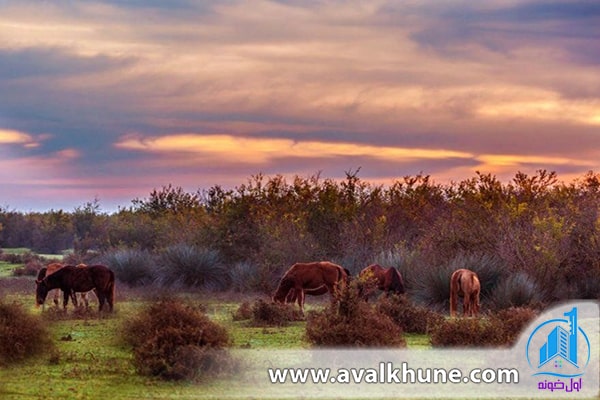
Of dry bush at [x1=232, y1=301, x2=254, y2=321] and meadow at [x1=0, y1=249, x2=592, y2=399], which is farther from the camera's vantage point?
dry bush at [x1=232, y1=301, x2=254, y2=321]

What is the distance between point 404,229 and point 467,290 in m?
17.5

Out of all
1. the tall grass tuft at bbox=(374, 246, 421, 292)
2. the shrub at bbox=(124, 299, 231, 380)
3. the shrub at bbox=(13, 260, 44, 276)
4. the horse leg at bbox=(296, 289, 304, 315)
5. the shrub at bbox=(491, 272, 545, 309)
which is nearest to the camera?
the shrub at bbox=(124, 299, 231, 380)

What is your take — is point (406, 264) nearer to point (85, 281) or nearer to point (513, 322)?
point (85, 281)

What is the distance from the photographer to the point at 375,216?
142ft

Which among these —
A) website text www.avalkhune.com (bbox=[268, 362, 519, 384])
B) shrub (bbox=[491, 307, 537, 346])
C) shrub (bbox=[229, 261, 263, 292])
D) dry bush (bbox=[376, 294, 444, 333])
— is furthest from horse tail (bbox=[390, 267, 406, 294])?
shrub (bbox=[229, 261, 263, 292])

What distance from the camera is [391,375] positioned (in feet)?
51.2

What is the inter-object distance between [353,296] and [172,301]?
3096 mm

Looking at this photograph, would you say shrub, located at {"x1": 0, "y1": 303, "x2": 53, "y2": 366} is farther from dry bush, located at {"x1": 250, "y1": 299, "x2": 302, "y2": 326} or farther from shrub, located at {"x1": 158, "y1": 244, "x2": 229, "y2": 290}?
shrub, located at {"x1": 158, "y1": 244, "x2": 229, "y2": 290}

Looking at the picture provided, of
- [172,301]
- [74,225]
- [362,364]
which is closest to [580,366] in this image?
[362,364]

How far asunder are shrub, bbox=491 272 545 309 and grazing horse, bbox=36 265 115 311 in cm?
1050

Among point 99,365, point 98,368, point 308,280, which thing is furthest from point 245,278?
point 98,368

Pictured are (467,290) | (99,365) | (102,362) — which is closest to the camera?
(99,365)

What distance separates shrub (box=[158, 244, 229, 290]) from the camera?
38000 mm

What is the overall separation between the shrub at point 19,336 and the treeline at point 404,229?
1396cm
